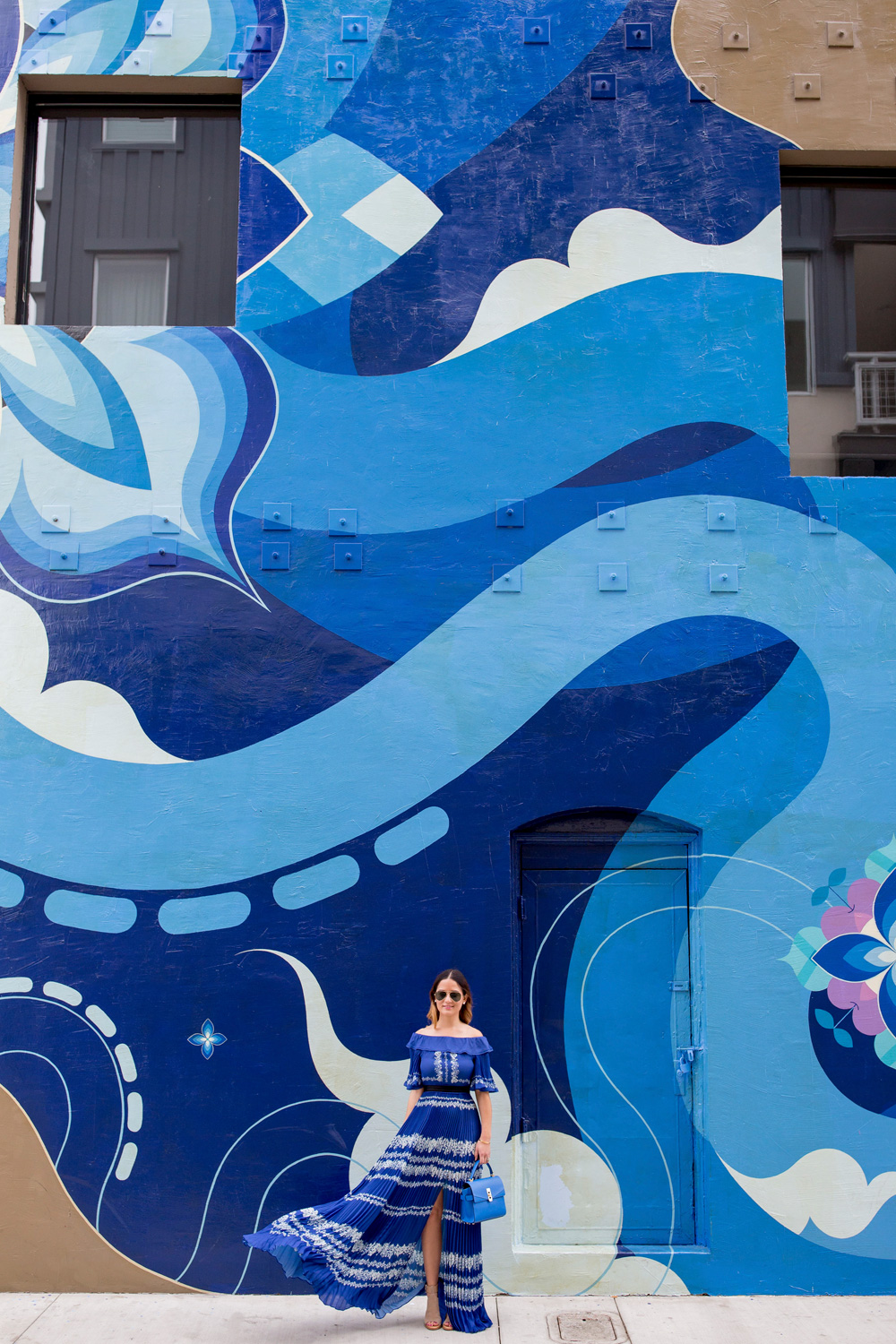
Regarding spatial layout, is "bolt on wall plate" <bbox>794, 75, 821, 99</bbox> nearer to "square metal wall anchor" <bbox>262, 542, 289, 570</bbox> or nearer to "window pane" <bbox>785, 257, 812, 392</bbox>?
"window pane" <bbox>785, 257, 812, 392</bbox>

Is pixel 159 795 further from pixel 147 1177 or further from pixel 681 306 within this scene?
pixel 681 306

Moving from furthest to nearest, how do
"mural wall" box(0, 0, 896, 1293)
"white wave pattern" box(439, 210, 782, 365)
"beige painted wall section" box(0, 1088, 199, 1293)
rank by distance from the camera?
"white wave pattern" box(439, 210, 782, 365) → "mural wall" box(0, 0, 896, 1293) → "beige painted wall section" box(0, 1088, 199, 1293)

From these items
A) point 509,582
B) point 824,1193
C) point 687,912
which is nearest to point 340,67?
point 509,582

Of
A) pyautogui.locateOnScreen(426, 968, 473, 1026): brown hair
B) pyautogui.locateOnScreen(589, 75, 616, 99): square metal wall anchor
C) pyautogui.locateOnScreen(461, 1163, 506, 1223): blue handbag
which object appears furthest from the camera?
pyautogui.locateOnScreen(589, 75, 616, 99): square metal wall anchor

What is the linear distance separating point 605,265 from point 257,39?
248cm

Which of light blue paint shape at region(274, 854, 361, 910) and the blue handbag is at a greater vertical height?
light blue paint shape at region(274, 854, 361, 910)

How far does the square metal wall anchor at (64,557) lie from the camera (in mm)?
5766

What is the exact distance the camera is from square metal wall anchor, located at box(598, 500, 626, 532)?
5.75 metres

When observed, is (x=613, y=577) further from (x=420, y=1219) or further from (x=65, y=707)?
(x=420, y=1219)

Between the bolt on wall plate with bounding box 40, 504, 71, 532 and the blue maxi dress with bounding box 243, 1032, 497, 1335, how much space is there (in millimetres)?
3438

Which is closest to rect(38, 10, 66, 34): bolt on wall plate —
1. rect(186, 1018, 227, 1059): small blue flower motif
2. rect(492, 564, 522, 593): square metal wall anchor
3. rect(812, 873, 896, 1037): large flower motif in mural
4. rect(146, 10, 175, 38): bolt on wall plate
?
rect(146, 10, 175, 38): bolt on wall plate

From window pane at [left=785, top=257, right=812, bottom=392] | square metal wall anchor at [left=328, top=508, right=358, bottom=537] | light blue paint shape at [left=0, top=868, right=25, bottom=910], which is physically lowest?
light blue paint shape at [left=0, top=868, right=25, bottom=910]


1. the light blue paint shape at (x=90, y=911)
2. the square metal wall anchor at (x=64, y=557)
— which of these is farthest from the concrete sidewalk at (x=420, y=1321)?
the square metal wall anchor at (x=64, y=557)

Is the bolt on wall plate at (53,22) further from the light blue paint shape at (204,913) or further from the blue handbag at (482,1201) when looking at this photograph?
the blue handbag at (482,1201)
